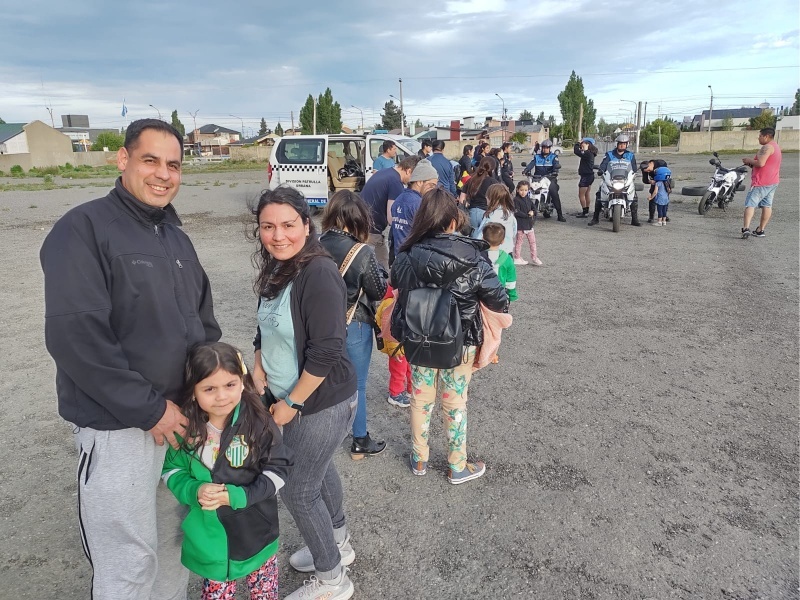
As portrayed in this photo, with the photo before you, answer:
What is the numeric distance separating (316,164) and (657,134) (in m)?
59.9

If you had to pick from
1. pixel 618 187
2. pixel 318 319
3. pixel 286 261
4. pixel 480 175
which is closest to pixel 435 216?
pixel 286 261

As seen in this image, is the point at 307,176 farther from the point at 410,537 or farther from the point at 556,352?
the point at 410,537

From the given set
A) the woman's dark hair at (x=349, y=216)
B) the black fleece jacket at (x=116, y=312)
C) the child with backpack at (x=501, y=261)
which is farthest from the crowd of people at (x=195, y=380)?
the child with backpack at (x=501, y=261)

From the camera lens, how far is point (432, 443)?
12.2ft

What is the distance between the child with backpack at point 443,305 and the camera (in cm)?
291

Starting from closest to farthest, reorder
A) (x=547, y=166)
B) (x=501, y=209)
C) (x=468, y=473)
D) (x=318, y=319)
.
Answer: (x=318, y=319), (x=468, y=473), (x=501, y=209), (x=547, y=166)

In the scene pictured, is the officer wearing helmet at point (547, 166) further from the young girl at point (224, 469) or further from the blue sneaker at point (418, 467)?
the young girl at point (224, 469)

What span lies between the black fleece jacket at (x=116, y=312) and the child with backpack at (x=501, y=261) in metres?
2.90

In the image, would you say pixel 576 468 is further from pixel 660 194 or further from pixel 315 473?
pixel 660 194

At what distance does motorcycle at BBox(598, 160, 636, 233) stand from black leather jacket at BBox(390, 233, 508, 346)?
836 cm

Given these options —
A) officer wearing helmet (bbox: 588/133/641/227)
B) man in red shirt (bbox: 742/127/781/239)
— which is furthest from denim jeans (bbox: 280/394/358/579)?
officer wearing helmet (bbox: 588/133/641/227)

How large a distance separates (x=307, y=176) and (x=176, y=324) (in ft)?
38.6

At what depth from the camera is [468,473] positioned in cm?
326

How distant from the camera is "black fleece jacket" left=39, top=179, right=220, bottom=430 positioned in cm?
154
